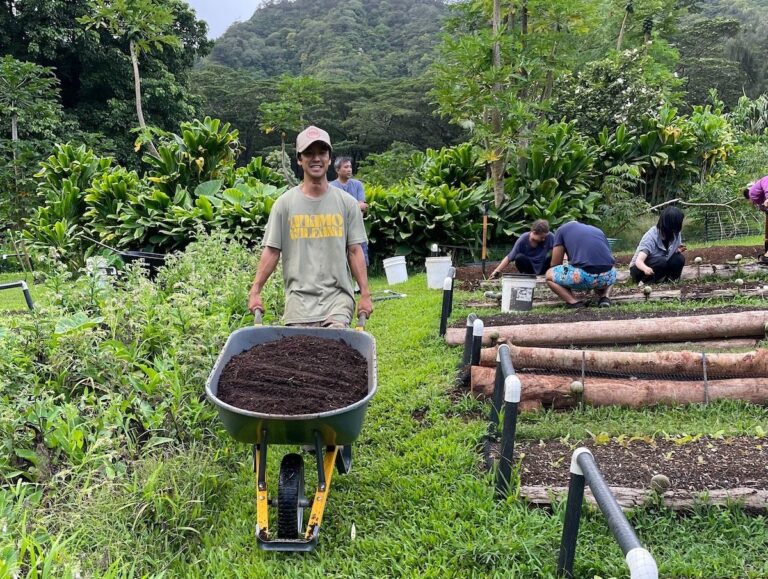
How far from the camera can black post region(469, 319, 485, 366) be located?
3.79 m

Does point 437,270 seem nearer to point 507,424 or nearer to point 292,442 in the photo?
point 507,424

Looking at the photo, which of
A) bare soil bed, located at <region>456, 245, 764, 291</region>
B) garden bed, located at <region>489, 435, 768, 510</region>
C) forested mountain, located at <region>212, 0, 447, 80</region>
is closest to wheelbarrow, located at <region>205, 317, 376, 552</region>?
garden bed, located at <region>489, 435, 768, 510</region>

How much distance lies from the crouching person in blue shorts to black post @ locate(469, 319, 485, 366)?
2367 millimetres

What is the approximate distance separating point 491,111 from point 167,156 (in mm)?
5929

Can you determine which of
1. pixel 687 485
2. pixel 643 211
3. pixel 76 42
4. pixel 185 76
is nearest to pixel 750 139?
pixel 643 211

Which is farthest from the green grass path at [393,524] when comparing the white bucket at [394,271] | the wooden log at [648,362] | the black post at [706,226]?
the black post at [706,226]

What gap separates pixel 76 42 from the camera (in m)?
21.0

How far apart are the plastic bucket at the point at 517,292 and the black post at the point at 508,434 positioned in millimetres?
3375

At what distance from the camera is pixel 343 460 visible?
2902 millimetres

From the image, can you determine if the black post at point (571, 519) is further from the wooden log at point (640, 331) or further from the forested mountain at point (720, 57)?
the forested mountain at point (720, 57)

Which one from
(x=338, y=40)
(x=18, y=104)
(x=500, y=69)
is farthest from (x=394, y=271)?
(x=338, y=40)

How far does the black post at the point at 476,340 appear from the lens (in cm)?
379

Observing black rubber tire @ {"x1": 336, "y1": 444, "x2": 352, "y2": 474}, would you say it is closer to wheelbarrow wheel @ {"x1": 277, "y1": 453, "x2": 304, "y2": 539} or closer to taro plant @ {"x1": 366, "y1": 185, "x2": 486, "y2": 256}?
wheelbarrow wheel @ {"x1": 277, "y1": 453, "x2": 304, "y2": 539}

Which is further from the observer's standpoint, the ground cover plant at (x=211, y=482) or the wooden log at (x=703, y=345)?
the wooden log at (x=703, y=345)
